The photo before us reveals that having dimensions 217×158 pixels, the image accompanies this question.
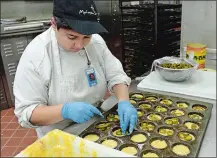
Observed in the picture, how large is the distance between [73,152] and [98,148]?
0.42ft

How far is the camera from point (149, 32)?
3184 millimetres

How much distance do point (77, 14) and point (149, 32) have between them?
2.12 m

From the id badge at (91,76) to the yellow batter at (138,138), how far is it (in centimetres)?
48

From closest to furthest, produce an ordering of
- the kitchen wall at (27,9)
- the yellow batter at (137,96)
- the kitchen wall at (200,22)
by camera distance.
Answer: the yellow batter at (137,96)
the kitchen wall at (200,22)
the kitchen wall at (27,9)

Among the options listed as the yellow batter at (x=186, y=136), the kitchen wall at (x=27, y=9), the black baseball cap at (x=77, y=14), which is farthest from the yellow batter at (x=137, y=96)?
the kitchen wall at (x=27, y=9)

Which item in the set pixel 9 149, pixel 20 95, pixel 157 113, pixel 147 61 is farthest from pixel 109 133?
pixel 147 61

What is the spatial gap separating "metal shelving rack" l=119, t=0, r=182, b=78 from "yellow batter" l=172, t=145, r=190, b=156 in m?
2.14

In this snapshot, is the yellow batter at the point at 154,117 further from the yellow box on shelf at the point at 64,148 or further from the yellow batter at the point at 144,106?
the yellow box on shelf at the point at 64,148

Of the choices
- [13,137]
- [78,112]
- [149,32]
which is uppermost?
[149,32]

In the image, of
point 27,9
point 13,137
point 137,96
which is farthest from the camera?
point 27,9

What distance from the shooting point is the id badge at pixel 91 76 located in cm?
152

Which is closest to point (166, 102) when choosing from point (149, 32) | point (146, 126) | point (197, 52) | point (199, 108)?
point (199, 108)

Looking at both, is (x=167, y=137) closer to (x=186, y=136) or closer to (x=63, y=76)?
(x=186, y=136)

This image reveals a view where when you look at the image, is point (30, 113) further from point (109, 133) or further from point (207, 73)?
point (207, 73)
